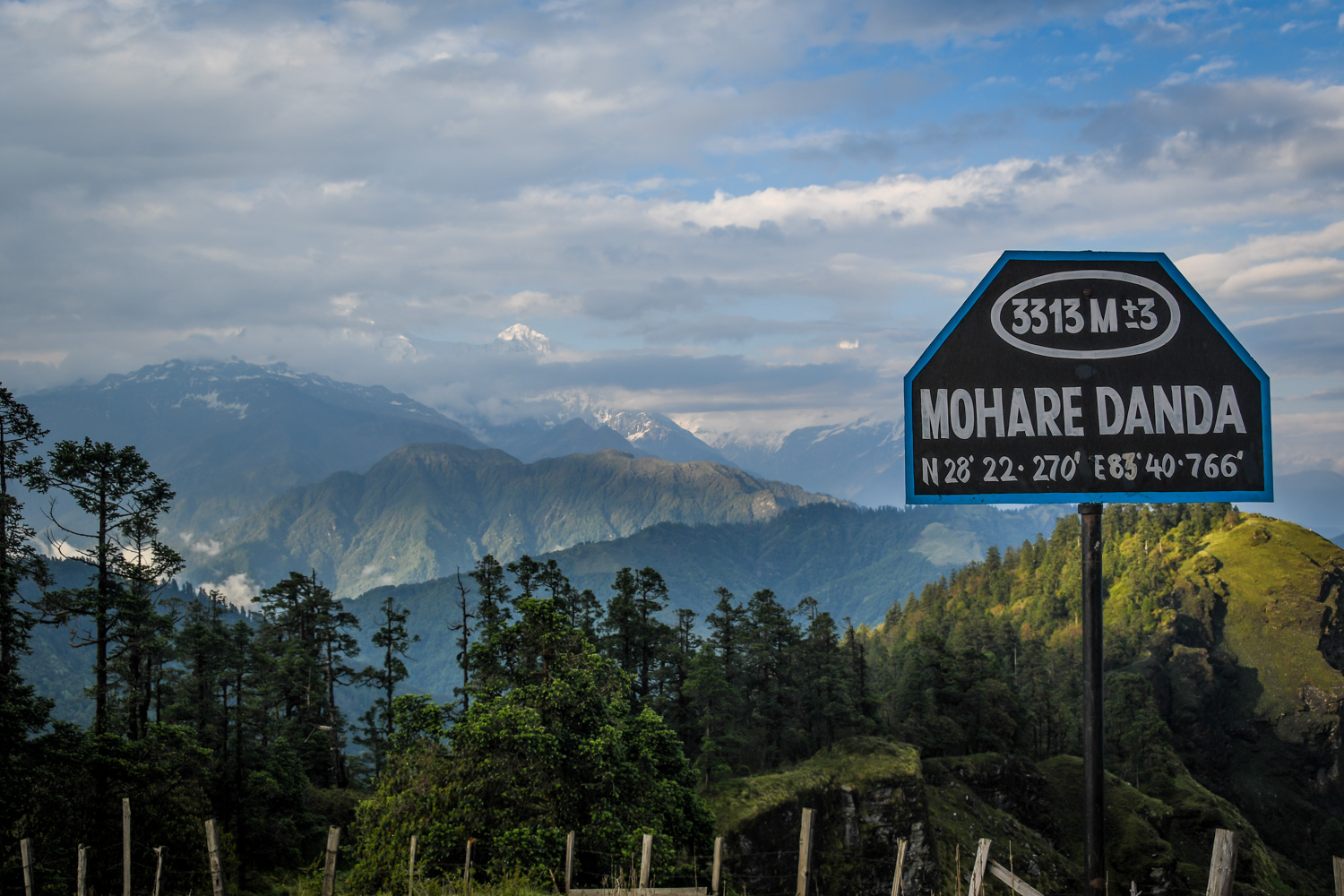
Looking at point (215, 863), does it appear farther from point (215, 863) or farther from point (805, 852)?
point (805, 852)

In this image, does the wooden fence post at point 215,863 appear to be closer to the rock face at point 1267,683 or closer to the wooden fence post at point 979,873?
the wooden fence post at point 979,873

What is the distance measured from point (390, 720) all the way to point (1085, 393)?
53.7 meters

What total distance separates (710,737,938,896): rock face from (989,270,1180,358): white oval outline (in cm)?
3845

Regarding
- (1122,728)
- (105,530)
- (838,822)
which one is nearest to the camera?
(105,530)

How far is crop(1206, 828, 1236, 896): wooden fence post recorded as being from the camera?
221 inches

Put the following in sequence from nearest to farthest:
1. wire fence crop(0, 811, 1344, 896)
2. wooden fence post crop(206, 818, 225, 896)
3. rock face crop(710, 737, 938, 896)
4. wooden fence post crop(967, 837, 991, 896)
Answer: wooden fence post crop(967, 837, 991, 896), wire fence crop(0, 811, 1344, 896), wooden fence post crop(206, 818, 225, 896), rock face crop(710, 737, 938, 896)

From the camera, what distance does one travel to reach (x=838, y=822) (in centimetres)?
4688

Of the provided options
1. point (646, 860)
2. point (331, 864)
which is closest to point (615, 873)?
point (646, 860)

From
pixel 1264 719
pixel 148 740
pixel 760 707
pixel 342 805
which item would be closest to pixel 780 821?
pixel 760 707

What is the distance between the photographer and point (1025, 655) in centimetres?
11350

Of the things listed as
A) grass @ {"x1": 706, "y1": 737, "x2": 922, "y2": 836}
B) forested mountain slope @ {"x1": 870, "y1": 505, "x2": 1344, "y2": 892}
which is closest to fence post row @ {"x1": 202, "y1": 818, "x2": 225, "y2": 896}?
grass @ {"x1": 706, "y1": 737, "x2": 922, "y2": 836}

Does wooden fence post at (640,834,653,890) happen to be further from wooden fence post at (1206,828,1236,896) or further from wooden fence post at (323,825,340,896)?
wooden fence post at (1206,828,1236,896)

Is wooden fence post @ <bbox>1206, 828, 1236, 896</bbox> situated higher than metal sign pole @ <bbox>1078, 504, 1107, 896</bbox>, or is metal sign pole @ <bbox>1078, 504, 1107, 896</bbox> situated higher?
metal sign pole @ <bbox>1078, 504, 1107, 896</bbox>

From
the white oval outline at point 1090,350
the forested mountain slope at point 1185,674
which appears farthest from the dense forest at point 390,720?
the white oval outline at point 1090,350
